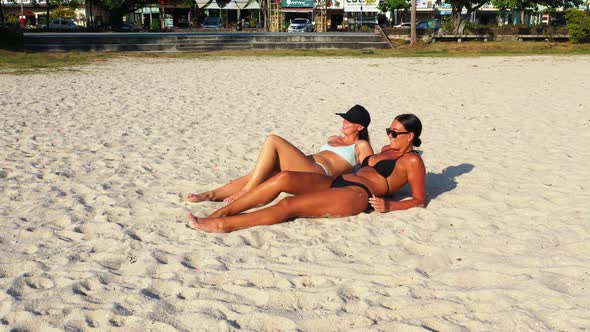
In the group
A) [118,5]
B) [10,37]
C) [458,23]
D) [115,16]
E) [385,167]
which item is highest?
[118,5]

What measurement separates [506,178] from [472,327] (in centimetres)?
319

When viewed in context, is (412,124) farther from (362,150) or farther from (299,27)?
(299,27)

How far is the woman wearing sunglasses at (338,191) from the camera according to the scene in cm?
434

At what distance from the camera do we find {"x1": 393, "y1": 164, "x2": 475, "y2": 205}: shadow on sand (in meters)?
5.48

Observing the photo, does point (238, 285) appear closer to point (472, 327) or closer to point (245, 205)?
point (245, 205)

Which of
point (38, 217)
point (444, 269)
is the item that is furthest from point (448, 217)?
point (38, 217)

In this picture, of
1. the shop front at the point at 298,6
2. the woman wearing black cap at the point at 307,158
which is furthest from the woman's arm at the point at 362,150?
the shop front at the point at 298,6

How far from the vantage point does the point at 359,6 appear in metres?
61.0

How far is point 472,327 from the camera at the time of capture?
307 centimetres

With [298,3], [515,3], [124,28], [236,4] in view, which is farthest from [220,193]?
[236,4]

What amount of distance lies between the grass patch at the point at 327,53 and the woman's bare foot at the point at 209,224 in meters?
14.0

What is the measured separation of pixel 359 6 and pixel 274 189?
195ft

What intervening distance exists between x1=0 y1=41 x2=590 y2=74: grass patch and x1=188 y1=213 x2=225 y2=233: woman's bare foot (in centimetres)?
1399

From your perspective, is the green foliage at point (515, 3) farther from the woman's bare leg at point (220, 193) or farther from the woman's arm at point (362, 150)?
the woman's bare leg at point (220, 193)
